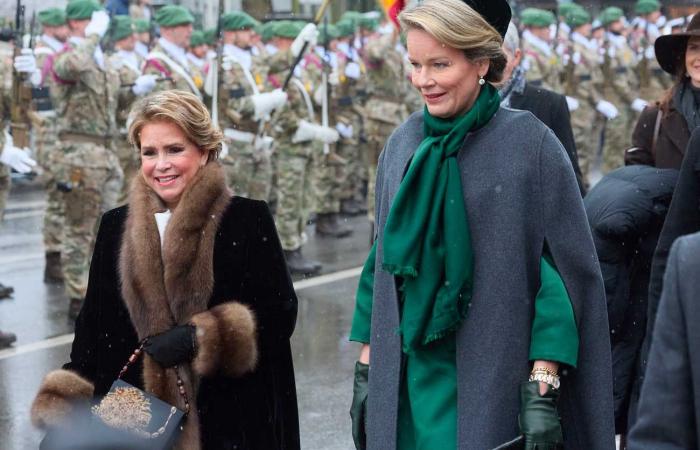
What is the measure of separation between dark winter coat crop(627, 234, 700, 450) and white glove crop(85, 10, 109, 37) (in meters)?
8.88

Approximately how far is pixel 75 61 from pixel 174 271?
6.71m

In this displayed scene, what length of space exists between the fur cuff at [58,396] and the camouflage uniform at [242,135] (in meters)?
7.86

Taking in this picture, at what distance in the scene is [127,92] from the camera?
1138 centimetres

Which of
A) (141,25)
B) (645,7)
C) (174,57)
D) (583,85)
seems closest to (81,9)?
(174,57)

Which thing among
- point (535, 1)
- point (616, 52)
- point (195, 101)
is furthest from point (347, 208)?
point (195, 101)

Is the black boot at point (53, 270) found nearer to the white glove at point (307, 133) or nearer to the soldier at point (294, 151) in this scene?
the soldier at point (294, 151)

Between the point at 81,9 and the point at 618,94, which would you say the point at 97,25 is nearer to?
the point at 81,9

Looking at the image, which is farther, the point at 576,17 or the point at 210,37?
the point at 576,17

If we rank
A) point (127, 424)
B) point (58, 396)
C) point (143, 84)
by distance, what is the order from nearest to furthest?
point (127, 424) < point (58, 396) < point (143, 84)

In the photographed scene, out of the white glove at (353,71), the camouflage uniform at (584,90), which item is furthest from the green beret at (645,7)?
the white glove at (353,71)

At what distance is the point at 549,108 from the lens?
5398 millimetres

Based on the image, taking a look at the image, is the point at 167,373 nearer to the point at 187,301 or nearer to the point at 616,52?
the point at 187,301

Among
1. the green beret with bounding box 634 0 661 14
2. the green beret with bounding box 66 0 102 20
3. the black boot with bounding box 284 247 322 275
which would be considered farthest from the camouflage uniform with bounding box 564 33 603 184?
the green beret with bounding box 66 0 102 20

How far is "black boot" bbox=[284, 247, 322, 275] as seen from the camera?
439 inches
